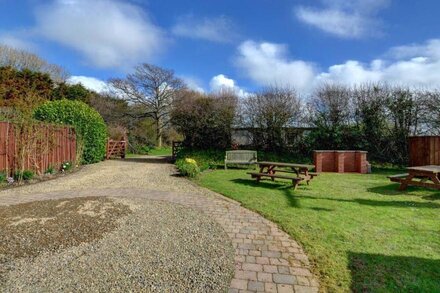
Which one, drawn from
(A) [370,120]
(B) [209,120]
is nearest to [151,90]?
(B) [209,120]

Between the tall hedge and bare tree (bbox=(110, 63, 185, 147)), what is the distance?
52.2 feet

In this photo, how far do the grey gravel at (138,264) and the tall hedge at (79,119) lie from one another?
35.6 ft

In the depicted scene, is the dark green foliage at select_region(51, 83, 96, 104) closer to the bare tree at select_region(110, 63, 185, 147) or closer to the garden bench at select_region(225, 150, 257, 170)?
the bare tree at select_region(110, 63, 185, 147)

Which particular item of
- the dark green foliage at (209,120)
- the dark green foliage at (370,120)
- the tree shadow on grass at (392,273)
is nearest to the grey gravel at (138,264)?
the tree shadow on grass at (392,273)

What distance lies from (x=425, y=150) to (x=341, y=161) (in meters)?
3.00

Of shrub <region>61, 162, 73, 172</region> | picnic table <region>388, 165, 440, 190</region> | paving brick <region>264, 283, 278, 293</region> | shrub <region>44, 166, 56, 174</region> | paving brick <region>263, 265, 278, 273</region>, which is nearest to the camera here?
paving brick <region>264, 283, 278, 293</region>

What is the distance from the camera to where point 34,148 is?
977 centimetres

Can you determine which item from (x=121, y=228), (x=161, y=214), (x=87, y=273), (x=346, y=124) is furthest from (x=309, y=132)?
(x=87, y=273)

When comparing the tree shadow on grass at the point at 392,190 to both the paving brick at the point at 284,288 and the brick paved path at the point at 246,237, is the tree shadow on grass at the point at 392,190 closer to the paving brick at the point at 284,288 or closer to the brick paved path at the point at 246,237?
the brick paved path at the point at 246,237

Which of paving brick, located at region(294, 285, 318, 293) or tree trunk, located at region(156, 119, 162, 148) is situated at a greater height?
tree trunk, located at region(156, 119, 162, 148)

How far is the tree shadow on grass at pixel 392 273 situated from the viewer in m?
2.82

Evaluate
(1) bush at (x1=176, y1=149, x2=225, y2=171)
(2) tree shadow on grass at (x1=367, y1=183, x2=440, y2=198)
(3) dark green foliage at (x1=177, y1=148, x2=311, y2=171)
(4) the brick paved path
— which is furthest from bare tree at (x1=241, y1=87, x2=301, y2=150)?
(4) the brick paved path

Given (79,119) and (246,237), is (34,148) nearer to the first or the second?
(79,119)

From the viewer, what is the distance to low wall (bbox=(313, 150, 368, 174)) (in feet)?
40.9
